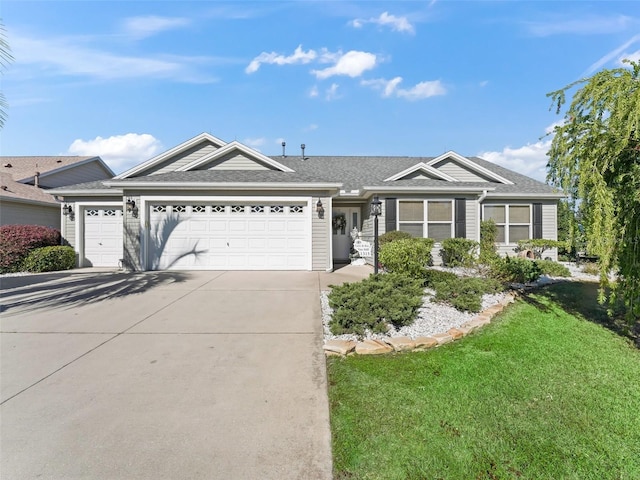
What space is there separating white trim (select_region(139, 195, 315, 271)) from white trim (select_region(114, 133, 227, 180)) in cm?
123

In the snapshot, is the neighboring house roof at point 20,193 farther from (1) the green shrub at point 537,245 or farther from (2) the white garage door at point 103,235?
(1) the green shrub at point 537,245

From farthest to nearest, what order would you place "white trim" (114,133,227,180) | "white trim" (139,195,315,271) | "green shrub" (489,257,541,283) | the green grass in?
"white trim" (114,133,227,180) < "white trim" (139,195,315,271) < "green shrub" (489,257,541,283) < the green grass

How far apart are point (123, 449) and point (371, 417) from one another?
1.98m

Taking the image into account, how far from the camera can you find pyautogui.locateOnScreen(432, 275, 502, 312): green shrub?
18.6 feet

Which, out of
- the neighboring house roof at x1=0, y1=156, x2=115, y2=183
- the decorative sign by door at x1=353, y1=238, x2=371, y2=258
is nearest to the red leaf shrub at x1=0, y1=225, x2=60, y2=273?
the neighboring house roof at x1=0, y1=156, x2=115, y2=183

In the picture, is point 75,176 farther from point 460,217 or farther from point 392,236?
point 460,217

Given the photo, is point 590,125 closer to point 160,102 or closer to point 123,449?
point 123,449

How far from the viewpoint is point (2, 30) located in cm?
393

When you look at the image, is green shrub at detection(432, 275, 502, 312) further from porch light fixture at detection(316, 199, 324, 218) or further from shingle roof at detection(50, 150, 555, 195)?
shingle roof at detection(50, 150, 555, 195)

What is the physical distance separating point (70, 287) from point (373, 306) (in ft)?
26.4

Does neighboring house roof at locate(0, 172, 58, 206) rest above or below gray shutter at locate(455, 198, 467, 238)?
above

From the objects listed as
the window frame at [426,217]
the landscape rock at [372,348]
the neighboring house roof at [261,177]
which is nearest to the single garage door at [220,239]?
the neighboring house roof at [261,177]

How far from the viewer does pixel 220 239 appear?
423 inches

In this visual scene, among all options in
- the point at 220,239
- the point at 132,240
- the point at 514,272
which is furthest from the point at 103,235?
the point at 514,272
